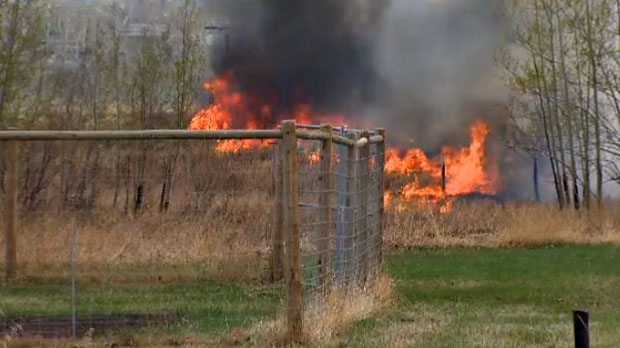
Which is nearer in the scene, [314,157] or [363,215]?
[314,157]

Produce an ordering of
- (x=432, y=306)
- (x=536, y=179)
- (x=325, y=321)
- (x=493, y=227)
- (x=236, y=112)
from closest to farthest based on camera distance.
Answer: (x=325, y=321) → (x=432, y=306) → (x=493, y=227) → (x=236, y=112) → (x=536, y=179)

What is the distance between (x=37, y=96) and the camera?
23.1m

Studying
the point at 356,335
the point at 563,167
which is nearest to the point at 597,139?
the point at 563,167

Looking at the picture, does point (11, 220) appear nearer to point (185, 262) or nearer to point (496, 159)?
point (185, 262)

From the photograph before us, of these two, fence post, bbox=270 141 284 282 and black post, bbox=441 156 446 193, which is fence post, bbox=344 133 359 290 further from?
black post, bbox=441 156 446 193

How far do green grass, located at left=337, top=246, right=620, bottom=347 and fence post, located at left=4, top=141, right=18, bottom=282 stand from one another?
128 inches

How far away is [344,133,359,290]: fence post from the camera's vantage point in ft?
34.4

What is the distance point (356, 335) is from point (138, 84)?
62.3 ft

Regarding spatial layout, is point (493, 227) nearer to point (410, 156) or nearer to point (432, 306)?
point (410, 156)

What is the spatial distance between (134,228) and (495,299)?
501 cm

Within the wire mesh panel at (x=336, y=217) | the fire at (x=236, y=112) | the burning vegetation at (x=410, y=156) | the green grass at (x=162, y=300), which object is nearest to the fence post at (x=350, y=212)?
the wire mesh panel at (x=336, y=217)

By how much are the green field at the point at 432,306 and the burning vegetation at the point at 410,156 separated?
34.6 feet

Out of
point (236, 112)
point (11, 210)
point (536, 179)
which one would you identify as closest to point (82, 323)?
point (11, 210)

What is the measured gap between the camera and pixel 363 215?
11.5 metres
